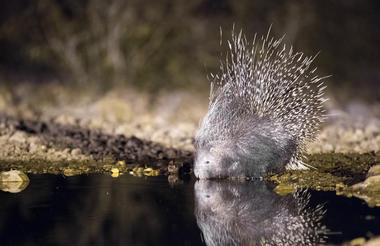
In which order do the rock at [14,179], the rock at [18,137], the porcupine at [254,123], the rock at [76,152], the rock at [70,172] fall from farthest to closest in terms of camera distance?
the rock at [18,137] < the rock at [76,152] < the rock at [70,172] < the porcupine at [254,123] < the rock at [14,179]

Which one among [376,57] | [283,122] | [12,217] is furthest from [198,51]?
[12,217]

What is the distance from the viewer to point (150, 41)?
12055mm

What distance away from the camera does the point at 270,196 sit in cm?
459

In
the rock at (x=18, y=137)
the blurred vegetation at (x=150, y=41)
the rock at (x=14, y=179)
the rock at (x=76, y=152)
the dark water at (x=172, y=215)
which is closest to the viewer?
the dark water at (x=172, y=215)

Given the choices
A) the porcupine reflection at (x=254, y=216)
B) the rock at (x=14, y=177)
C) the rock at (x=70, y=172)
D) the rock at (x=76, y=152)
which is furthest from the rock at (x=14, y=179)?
the porcupine reflection at (x=254, y=216)

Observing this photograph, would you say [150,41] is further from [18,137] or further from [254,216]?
[254,216]

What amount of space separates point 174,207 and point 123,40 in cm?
839

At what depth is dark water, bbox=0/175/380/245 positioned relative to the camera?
3455 mm

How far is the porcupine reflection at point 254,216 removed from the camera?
349cm

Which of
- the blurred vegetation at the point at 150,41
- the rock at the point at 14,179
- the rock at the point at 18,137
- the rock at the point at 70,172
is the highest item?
the blurred vegetation at the point at 150,41

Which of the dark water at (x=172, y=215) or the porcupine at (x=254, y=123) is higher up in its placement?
the porcupine at (x=254, y=123)

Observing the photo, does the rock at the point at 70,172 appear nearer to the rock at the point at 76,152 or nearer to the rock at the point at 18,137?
the rock at the point at 76,152

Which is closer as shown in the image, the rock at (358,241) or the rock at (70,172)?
the rock at (358,241)

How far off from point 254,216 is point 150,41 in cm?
857
